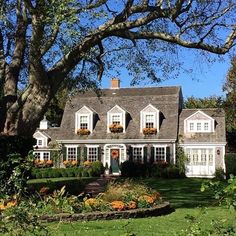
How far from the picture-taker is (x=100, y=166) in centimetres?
4178

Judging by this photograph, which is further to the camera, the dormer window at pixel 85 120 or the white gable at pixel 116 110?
the dormer window at pixel 85 120

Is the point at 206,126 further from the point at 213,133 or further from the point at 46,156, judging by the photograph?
the point at 46,156

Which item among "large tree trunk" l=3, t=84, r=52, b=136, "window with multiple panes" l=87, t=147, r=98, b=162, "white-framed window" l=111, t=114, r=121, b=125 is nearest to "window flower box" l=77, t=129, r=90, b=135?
"window with multiple panes" l=87, t=147, r=98, b=162

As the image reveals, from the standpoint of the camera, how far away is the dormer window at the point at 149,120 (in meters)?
43.0

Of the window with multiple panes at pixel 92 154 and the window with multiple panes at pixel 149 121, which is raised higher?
the window with multiple panes at pixel 149 121

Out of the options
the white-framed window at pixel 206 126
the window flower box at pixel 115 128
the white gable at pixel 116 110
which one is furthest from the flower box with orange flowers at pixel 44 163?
the white-framed window at pixel 206 126

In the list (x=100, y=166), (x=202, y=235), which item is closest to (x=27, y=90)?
(x=202, y=235)

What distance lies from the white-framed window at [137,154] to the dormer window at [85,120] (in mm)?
4728

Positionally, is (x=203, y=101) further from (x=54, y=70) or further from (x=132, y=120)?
(x=54, y=70)

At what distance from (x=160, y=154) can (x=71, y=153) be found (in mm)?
8385

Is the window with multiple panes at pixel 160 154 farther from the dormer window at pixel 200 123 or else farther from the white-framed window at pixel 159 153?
the dormer window at pixel 200 123

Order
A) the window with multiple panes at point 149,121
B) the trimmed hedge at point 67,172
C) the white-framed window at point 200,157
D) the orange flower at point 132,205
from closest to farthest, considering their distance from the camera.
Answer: the orange flower at point 132,205 < the trimmed hedge at point 67,172 < the white-framed window at point 200,157 < the window with multiple panes at point 149,121

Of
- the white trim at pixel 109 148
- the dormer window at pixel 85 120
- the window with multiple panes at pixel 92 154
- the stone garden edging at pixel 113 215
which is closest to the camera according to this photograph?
the stone garden edging at pixel 113 215

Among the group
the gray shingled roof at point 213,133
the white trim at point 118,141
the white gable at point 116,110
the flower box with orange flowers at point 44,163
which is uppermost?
the white gable at point 116,110
